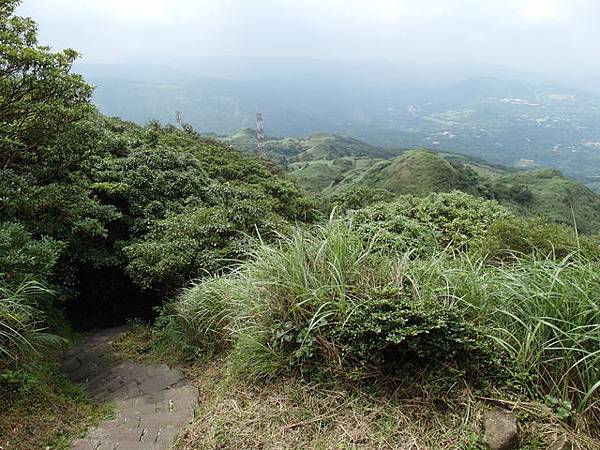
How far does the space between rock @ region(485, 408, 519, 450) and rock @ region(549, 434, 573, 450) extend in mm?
181

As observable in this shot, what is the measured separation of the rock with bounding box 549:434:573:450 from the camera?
7.20ft

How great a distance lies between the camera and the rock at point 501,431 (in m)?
2.23

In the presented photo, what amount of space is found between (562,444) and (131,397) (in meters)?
3.26

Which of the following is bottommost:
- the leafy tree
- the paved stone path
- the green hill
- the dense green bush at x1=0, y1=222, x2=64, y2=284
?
the green hill

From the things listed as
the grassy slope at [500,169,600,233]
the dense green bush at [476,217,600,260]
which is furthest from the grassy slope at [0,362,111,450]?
the grassy slope at [500,169,600,233]

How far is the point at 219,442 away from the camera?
8.73 ft

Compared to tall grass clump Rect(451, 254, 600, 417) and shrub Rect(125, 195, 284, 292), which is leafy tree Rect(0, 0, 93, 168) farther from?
tall grass clump Rect(451, 254, 600, 417)

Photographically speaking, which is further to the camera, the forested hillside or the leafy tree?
the leafy tree

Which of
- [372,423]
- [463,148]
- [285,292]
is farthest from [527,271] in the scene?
[463,148]

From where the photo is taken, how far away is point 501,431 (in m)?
2.27

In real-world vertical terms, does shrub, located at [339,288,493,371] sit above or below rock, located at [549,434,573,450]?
above

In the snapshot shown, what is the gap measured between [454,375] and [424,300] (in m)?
0.46

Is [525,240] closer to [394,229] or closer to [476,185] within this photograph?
[394,229]

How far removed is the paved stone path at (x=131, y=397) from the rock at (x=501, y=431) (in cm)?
196
